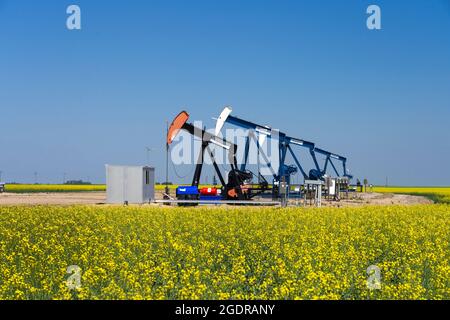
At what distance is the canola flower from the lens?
10328 millimetres

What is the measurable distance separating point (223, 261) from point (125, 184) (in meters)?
29.8

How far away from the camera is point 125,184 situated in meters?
43.2

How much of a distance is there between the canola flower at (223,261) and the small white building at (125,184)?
20146 mm

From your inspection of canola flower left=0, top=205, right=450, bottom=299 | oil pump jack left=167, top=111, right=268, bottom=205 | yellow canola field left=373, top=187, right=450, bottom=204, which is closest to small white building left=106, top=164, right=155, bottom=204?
oil pump jack left=167, top=111, right=268, bottom=205

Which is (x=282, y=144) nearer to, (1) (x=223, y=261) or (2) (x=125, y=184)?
(2) (x=125, y=184)

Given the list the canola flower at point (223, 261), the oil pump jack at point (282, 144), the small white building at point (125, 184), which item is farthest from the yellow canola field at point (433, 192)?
the canola flower at point (223, 261)

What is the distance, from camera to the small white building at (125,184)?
43.0 metres

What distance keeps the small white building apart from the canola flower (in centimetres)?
2015

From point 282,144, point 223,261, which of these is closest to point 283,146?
point 282,144
